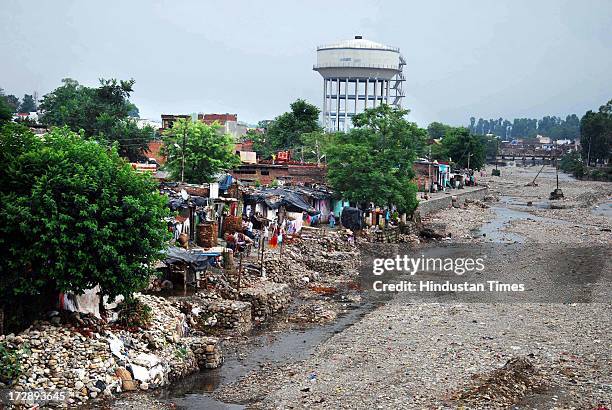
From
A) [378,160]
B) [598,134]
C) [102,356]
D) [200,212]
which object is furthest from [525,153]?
[102,356]

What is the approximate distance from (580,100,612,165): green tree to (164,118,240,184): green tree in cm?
8388

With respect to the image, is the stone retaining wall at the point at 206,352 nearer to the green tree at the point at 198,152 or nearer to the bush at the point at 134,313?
the bush at the point at 134,313

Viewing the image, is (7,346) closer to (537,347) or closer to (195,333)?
(195,333)

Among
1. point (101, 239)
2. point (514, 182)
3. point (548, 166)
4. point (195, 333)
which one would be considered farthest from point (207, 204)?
point (548, 166)

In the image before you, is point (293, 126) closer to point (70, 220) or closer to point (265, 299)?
point (265, 299)

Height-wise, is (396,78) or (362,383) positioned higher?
(396,78)

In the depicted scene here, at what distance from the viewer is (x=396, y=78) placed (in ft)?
403

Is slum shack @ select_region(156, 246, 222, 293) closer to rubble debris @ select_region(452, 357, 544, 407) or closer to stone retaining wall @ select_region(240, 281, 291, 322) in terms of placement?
stone retaining wall @ select_region(240, 281, 291, 322)

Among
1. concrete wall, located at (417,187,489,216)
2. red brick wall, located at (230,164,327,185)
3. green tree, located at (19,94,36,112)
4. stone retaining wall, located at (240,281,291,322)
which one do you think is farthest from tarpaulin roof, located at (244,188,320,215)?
green tree, located at (19,94,36,112)

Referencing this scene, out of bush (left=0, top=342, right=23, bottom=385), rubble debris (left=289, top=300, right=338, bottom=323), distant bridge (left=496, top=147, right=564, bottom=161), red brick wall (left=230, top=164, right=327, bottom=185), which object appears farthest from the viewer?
distant bridge (left=496, top=147, right=564, bottom=161)

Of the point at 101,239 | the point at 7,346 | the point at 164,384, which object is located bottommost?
the point at 164,384

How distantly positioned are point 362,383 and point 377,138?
30.7 m

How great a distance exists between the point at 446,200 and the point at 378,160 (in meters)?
21.4

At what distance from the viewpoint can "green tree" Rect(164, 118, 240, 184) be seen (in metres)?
42.4
